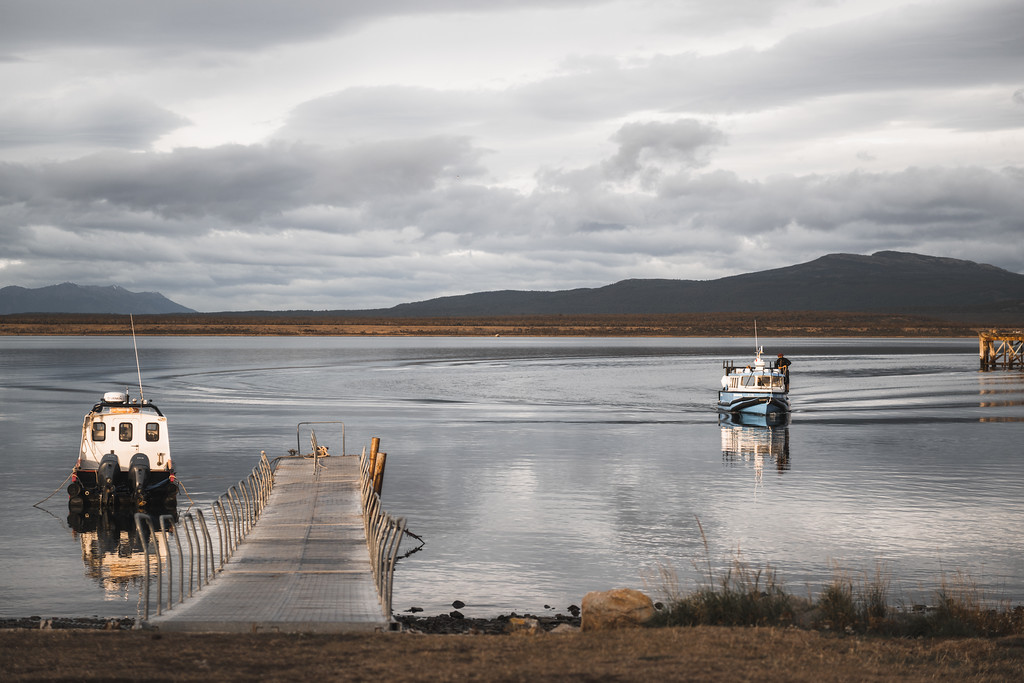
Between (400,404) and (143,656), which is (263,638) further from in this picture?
(400,404)

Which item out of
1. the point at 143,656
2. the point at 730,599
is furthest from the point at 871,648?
the point at 143,656

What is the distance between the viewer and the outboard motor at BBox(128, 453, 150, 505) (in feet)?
86.0

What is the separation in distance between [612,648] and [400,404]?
43.6m

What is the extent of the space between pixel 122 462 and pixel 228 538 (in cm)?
1187

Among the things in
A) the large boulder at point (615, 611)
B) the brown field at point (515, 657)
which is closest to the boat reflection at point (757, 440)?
the large boulder at point (615, 611)

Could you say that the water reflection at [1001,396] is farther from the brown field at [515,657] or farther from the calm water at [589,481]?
the brown field at [515,657]

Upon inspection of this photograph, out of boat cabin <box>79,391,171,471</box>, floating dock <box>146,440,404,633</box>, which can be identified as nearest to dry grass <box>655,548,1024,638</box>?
floating dock <box>146,440,404,633</box>

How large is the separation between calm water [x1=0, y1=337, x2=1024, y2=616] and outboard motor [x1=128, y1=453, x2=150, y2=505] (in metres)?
1.13

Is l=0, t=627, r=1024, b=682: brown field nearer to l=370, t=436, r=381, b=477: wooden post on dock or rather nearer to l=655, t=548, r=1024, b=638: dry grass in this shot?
l=655, t=548, r=1024, b=638: dry grass

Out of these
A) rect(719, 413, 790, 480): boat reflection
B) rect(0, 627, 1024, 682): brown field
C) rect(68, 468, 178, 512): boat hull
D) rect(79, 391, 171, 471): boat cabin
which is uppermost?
rect(79, 391, 171, 471): boat cabin

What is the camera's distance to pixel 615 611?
13125 millimetres

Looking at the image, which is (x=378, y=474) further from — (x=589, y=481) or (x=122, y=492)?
(x=122, y=492)

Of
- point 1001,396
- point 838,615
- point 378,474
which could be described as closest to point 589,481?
point 378,474

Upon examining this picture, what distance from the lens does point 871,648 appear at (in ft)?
37.6
